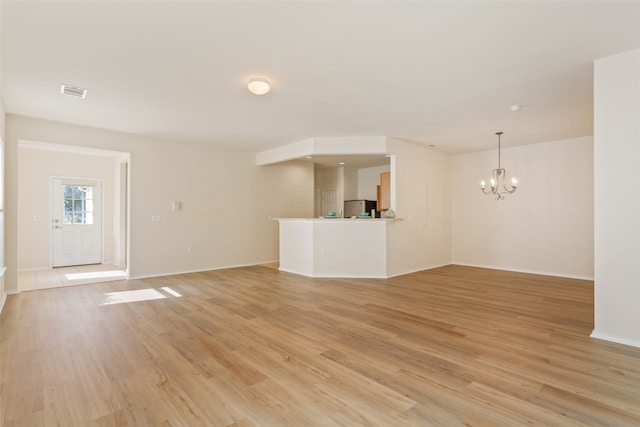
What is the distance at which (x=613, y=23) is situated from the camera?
2.46 metres

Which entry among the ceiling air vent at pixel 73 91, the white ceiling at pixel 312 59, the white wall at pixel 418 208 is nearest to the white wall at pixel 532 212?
the white wall at pixel 418 208

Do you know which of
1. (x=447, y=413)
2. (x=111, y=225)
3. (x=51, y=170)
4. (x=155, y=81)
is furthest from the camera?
(x=111, y=225)

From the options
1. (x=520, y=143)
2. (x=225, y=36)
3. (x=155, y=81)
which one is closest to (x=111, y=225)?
(x=155, y=81)

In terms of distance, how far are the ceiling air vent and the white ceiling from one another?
10 cm

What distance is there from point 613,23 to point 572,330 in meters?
2.76

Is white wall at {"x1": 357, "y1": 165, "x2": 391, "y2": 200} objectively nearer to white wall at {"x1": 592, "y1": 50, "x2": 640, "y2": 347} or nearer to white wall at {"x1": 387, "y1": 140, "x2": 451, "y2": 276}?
white wall at {"x1": 387, "y1": 140, "x2": 451, "y2": 276}

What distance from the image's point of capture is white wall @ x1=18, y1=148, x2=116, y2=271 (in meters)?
6.77

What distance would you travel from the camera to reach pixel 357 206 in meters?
9.42

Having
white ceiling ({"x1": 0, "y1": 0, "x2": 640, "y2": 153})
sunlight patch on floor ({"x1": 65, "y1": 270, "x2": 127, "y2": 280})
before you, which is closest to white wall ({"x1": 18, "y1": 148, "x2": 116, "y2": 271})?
sunlight patch on floor ({"x1": 65, "y1": 270, "x2": 127, "y2": 280})

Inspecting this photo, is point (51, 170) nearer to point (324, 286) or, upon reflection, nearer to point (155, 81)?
point (155, 81)

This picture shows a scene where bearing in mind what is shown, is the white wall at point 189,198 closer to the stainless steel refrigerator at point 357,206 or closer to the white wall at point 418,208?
the stainless steel refrigerator at point 357,206

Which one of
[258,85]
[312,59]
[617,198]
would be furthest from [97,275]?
[617,198]

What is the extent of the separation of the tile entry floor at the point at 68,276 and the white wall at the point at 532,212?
749cm

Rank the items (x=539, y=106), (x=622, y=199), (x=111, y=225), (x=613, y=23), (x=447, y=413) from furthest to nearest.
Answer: (x=111, y=225) < (x=539, y=106) < (x=622, y=199) < (x=613, y=23) < (x=447, y=413)
